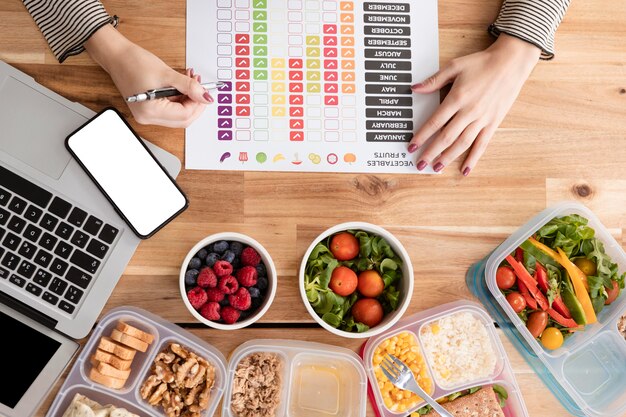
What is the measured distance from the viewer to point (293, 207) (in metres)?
1.09

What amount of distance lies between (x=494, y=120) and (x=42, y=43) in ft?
2.89

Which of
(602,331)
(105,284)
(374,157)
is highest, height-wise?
(374,157)

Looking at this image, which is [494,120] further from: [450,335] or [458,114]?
[450,335]

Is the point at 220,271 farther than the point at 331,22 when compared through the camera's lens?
No

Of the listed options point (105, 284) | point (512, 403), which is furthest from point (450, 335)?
point (105, 284)

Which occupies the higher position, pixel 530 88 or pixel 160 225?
pixel 530 88

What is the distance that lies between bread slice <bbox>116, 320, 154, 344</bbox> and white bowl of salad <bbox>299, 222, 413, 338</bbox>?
28 centimetres

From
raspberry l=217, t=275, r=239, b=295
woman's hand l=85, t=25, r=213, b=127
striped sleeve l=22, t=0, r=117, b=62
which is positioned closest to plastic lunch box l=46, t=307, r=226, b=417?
raspberry l=217, t=275, r=239, b=295

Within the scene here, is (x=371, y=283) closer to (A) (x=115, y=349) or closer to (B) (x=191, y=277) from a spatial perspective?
(B) (x=191, y=277)

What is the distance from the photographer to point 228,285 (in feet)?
3.32

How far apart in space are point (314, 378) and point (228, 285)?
26 cm

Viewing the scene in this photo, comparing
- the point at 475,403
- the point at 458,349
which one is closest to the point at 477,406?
the point at 475,403

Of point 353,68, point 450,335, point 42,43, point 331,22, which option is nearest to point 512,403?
point 450,335

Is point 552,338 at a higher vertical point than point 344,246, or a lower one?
lower
